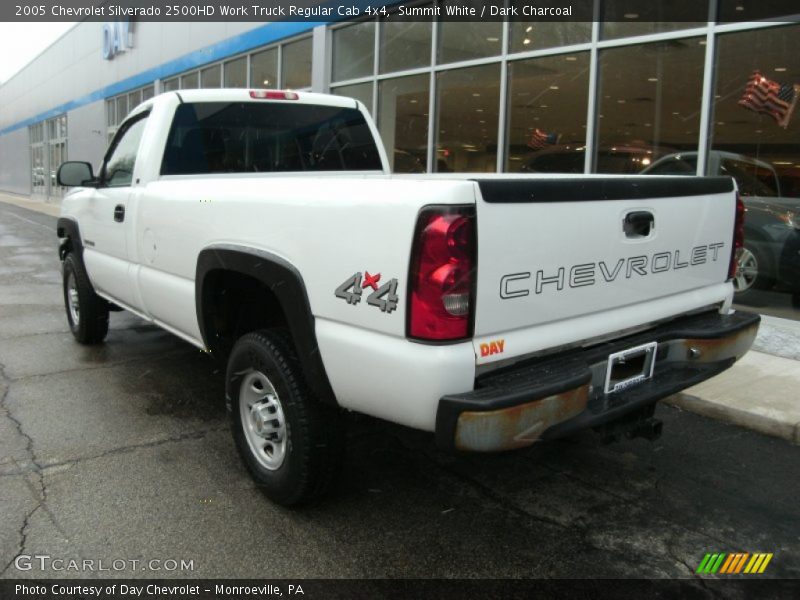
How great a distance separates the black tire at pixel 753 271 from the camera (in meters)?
6.50

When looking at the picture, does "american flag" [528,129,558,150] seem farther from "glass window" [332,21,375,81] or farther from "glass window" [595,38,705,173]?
"glass window" [332,21,375,81]

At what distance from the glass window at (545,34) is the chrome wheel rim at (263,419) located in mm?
6372

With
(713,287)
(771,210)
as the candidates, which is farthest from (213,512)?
(771,210)

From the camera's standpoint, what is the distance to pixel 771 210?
639 centimetres

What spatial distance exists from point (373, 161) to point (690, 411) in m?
2.84

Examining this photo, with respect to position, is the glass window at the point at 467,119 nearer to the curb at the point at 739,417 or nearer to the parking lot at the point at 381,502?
the curb at the point at 739,417

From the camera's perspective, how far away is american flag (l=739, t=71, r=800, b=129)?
20.0 feet

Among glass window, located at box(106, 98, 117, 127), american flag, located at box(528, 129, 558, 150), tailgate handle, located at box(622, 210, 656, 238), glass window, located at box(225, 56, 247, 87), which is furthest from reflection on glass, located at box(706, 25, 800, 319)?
glass window, located at box(106, 98, 117, 127)

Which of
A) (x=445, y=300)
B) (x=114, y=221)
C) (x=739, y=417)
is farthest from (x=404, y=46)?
(x=445, y=300)

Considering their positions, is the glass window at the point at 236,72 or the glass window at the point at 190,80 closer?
the glass window at the point at 236,72

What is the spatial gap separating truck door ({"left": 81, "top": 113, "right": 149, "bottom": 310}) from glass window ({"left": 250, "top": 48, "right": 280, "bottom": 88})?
29.9 feet

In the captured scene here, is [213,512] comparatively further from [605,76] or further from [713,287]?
[605,76]

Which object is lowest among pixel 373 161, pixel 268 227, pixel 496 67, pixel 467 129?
pixel 268 227

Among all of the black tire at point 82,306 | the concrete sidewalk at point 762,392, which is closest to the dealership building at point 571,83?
the concrete sidewalk at point 762,392
